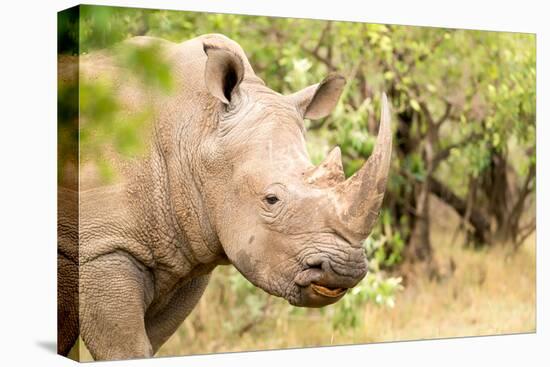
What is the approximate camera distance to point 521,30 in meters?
10.6

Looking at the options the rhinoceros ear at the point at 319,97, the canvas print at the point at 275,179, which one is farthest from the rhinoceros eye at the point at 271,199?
the rhinoceros ear at the point at 319,97

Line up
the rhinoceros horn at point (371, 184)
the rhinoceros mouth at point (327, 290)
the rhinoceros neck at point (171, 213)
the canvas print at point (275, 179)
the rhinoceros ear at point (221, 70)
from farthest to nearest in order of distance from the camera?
1. the rhinoceros neck at point (171, 213)
2. the rhinoceros ear at point (221, 70)
3. the canvas print at point (275, 179)
4. the rhinoceros mouth at point (327, 290)
5. the rhinoceros horn at point (371, 184)

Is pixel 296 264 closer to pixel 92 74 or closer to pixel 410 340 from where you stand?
pixel 92 74

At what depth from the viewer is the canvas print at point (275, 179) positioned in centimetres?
732

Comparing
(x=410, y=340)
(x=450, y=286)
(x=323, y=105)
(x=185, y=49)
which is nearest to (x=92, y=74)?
(x=185, y=49)

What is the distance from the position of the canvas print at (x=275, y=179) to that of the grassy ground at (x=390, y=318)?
0.02m

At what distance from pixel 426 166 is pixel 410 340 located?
243 centimetres

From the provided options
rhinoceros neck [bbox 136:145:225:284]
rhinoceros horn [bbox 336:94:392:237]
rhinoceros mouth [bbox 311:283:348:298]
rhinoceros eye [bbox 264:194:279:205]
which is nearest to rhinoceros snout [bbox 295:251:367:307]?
rhinoceros mouth [bbox 311:283:348:298]

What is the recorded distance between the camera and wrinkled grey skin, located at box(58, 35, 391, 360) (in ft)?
24.1

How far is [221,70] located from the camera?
768 cm

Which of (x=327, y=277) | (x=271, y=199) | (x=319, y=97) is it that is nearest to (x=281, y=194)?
(x=271, y=199)

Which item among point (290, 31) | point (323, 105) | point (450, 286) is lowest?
point (450, 286)

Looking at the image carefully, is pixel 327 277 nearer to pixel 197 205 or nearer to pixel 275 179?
pixel 275 179

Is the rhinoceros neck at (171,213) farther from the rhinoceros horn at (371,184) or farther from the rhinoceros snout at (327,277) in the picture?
the rhinoceros horn at (371,184)
